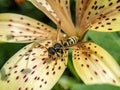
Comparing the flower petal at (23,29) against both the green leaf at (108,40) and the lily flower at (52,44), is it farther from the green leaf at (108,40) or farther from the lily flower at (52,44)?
the green leaf at (108,40)

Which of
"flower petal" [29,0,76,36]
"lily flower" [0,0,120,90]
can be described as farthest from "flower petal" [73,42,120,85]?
"flower petal" [29,0,76,36]

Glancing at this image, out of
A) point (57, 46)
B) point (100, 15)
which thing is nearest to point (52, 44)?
point (57, 46)

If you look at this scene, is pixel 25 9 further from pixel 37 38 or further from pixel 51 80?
pixel 51 80

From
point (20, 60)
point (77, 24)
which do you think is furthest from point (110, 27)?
point (20, 60)

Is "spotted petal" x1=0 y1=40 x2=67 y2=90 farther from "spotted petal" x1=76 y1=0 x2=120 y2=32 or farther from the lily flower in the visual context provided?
"spotted petal" x1=76 y1=0 x2=120 y2=32

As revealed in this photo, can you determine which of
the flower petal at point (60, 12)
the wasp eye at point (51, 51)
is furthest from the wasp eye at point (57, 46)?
the flower petal at point (60, 12)

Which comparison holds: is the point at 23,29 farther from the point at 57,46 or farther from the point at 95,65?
the point at 95,65
